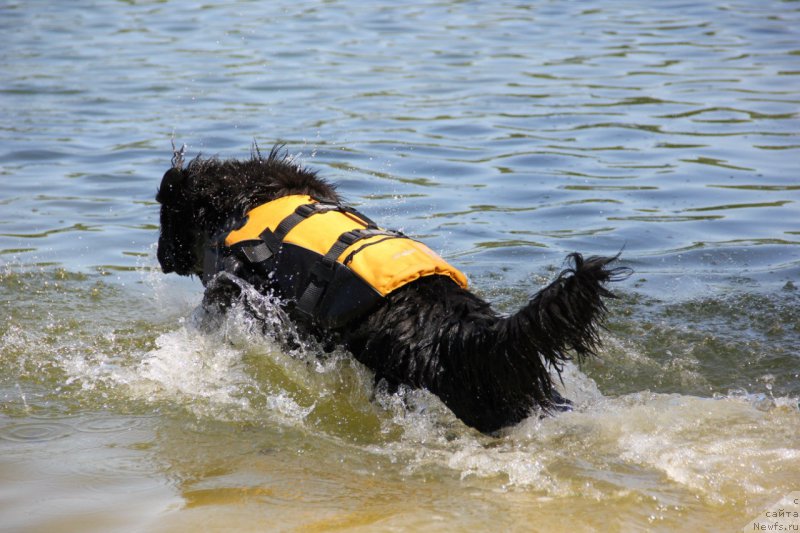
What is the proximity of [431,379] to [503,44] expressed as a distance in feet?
37.1

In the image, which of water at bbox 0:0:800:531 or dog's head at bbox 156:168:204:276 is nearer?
water at bbox 0:0:800:531

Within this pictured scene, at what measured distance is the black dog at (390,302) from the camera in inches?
149

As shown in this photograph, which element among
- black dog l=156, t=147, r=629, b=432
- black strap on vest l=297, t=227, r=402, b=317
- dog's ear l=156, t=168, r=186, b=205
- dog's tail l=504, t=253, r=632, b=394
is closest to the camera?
dog's tail l=504, t=253, r=632, b=394

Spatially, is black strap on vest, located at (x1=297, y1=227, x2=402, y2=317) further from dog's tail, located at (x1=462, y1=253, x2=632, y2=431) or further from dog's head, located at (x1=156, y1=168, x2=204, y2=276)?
dog's head, located at (x1=156, y1=168, x2=204, y2=276)

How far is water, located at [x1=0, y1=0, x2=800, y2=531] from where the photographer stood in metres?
3.93

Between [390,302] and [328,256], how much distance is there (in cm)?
44

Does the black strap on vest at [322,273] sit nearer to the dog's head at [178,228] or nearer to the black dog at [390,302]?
the black dog at [390,302]

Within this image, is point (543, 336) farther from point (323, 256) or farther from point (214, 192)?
point (214, 192)

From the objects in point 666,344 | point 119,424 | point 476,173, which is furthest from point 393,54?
point 119,424

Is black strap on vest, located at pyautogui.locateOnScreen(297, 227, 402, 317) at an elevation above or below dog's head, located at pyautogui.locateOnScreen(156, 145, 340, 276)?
below

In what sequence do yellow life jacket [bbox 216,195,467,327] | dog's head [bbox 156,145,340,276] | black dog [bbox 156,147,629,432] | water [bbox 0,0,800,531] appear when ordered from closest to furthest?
1. black dog [bbox 156,147,629,432]
2. water [bbox 0,0,800,531]
3. yellow life jacket [bbox 216,195,467,327]
4. dog's head [bbox 156,145,340,276]

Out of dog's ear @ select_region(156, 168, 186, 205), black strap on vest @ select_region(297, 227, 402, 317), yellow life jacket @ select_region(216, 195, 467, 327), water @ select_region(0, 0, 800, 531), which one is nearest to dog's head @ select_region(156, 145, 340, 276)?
dog's ear @ select_region(156, 168, 186, 205)

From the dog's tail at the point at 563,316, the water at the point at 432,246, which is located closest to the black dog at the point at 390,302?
the dog's tail at the point at 563,316

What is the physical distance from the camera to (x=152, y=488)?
156 inches
